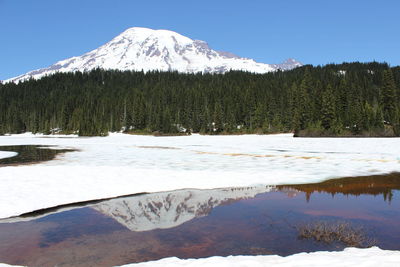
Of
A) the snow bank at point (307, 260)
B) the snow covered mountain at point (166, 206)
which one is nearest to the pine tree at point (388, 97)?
the snow covered mountain at point (166, 206)

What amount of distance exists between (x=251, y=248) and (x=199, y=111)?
359ft

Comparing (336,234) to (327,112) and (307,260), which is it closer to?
(307,260)

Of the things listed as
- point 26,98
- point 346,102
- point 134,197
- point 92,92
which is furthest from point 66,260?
point 26,98

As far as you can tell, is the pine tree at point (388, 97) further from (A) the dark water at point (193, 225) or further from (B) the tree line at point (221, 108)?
(A) the dark water at point (193, 225)

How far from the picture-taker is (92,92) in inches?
7013

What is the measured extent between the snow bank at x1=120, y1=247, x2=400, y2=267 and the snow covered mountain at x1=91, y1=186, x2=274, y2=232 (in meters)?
2.88

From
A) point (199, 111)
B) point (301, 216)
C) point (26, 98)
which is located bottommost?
point (301, 216)

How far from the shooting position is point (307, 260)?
6.41 metres

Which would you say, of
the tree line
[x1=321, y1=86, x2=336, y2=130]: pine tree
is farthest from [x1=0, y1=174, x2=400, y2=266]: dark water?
[x1=321, y1=86, x2=336, y2=130]: pine tree

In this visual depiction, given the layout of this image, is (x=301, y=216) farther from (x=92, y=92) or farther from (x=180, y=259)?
(x=92, y=92)

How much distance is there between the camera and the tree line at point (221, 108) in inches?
3046

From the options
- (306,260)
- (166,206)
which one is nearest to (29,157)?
(166,206)

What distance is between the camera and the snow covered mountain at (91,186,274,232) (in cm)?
983

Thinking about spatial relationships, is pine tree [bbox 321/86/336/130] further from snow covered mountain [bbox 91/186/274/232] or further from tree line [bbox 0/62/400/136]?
snow covered mountain [bbox 91/186/274/232]
